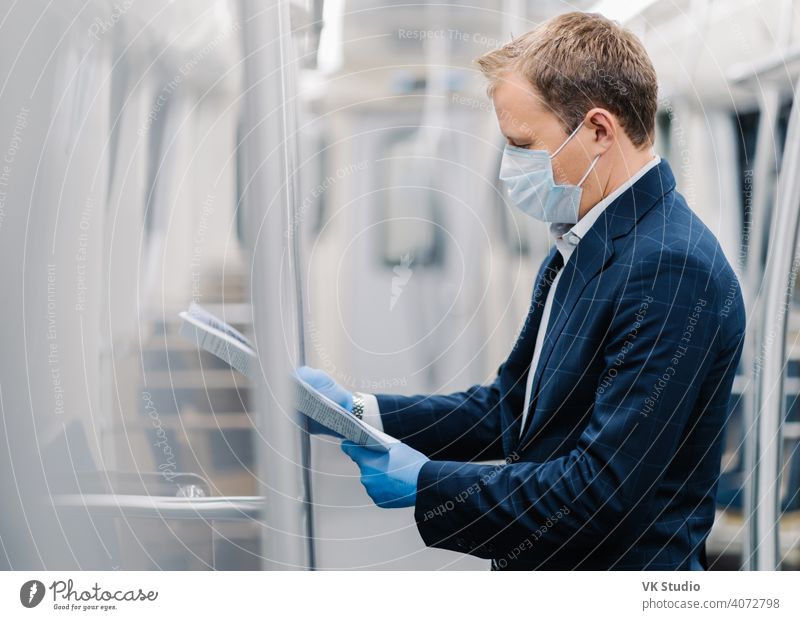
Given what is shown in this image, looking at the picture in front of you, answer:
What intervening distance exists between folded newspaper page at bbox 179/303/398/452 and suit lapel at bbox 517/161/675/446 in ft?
0.58

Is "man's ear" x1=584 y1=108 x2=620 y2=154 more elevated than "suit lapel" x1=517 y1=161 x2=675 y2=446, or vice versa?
"man's ear" x1=584 y1=108 x2=620 y2=154

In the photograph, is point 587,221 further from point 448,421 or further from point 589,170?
point 448,421

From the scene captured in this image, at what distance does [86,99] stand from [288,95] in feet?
0.72

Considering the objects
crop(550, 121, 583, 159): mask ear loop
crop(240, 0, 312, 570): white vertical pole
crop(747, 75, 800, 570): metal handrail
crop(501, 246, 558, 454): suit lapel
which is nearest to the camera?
crop(240, 0, 312, 570): white vertical pole

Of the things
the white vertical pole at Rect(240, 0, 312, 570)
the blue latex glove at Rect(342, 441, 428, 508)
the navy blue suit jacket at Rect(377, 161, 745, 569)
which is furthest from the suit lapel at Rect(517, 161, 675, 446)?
the white vertical pole at Rect(240, 0, 312, 570)

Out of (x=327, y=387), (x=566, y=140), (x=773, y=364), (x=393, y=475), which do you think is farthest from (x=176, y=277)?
(x=773, y=364)

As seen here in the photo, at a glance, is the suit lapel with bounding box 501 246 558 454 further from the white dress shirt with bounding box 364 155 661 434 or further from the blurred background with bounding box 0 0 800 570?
the blurred background with bounding box 0 0 800 570

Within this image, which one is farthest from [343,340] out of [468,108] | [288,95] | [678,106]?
[288,95]

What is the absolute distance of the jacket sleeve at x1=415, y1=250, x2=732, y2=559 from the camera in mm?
656

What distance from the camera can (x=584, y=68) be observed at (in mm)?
720

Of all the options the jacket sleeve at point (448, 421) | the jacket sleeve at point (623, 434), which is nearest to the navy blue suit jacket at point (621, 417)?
A: the jacket sleeve at point (623, 434)

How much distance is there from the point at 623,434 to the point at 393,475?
0.23 meters

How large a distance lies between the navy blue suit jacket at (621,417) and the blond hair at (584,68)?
76mm
